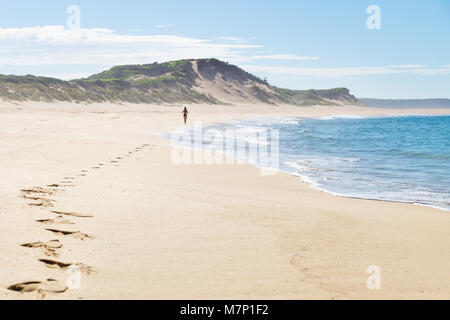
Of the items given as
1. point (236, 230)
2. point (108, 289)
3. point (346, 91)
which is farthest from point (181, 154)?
point (346, 91)

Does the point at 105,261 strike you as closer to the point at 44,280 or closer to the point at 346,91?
the point at 44,280

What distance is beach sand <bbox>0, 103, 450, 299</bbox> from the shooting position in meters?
4.05

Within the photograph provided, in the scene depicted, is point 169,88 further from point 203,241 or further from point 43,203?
point 203,241

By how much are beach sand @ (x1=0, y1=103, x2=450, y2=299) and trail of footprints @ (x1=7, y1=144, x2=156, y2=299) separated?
14mm

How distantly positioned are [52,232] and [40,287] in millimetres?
1564

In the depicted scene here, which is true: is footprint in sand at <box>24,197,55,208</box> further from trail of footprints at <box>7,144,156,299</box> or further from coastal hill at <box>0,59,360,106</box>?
coastal hill at <box>0,59,360,106</box>

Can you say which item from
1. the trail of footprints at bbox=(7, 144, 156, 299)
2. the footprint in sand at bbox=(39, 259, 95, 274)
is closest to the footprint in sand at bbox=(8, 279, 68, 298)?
the trail of footprints at bbox=(7, 144, 156, 299)

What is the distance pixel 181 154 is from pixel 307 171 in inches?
164

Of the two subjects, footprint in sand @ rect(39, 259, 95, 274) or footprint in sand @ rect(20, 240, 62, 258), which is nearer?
footprint in sand @ rect(39, 259, 95, 274)

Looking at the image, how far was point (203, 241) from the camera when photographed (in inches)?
213

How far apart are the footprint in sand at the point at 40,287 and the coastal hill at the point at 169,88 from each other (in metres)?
57.3

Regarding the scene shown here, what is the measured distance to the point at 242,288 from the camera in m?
4.05

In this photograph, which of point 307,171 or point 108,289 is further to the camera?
point 307,171

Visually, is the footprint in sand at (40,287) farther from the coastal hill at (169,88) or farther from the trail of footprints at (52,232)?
the coastal hill at (169,88)
